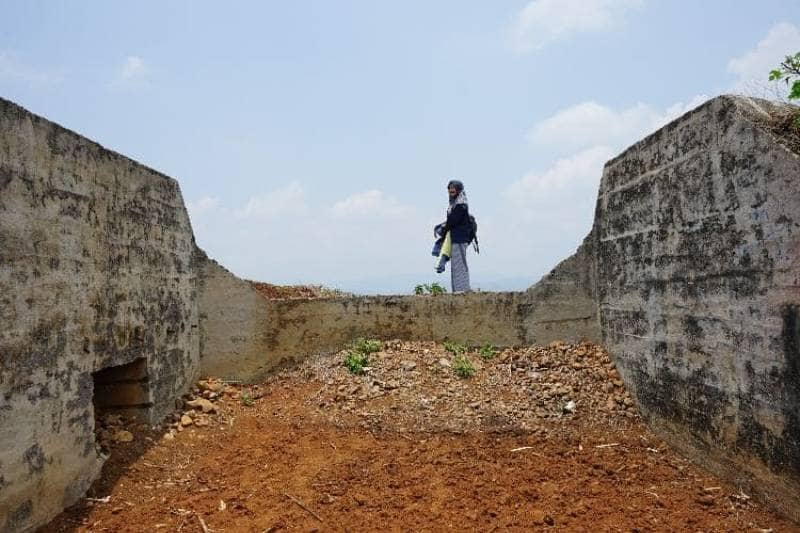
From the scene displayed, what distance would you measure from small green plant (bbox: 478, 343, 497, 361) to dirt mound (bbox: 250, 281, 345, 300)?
2747 mm

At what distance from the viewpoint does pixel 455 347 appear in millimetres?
7570

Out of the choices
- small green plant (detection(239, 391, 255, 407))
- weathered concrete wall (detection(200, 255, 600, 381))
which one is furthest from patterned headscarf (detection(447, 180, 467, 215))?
small green plant (detection(239, 391, 255, 407))

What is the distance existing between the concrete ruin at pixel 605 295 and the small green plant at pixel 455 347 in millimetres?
1416

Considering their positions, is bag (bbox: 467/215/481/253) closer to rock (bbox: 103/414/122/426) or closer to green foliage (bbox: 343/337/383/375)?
green foliage (bbox: 343/337/383/375)

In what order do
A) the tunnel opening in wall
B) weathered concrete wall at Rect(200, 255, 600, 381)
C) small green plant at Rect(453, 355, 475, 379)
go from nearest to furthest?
1. the tunnel opening in wall
2. small green plant at Rect(453, 355, 475, 379)
3. weathered concrete wall at Rect(200, 255, 600, 381)

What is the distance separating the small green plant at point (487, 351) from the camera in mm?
7398

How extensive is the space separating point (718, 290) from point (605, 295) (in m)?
2.05

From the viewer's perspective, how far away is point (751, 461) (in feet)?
14.0

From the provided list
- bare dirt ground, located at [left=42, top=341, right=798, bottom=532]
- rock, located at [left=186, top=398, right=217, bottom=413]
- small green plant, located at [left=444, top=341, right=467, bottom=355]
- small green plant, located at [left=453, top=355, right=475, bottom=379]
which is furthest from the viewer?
small green plant, located at [left=444, top=341, right=467, bottom=355]

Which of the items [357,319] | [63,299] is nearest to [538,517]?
[357,319]

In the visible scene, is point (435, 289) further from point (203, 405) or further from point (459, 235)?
point (203, 405)

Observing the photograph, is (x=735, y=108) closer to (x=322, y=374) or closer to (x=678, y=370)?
(x=678, y=370)

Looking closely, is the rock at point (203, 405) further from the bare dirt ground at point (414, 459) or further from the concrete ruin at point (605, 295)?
the concrete ruin at point (605, 295)

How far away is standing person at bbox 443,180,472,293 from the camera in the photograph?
830cm
